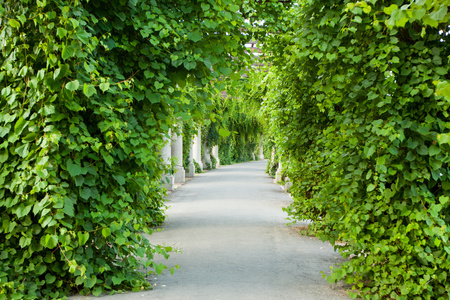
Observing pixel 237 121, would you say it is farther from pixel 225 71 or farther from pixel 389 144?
pixel 389 144

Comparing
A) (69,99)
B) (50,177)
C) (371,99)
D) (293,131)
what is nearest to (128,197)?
(50,177)

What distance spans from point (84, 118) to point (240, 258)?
3414 millimetres

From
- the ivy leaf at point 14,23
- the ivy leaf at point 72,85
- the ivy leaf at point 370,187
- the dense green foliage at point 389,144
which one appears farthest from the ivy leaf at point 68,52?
the ivy leaf at point 370,187

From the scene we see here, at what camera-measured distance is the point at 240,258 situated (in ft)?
23.5

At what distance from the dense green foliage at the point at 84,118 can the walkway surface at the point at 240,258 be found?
0.65m

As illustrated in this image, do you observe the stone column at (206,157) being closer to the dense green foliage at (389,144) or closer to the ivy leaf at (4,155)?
the dense green foliage at (389,144)

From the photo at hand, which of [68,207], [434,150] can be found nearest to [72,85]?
[68,207]

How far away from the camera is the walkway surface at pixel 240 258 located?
212 inches

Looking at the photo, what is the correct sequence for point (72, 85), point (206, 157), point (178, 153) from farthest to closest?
Answer: point (206, 157) → point (178, 153) → point (72, 85)

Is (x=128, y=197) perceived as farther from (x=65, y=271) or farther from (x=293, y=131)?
(x=293, y=131)

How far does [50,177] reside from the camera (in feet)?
15.3

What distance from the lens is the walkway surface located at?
5391 millimetres

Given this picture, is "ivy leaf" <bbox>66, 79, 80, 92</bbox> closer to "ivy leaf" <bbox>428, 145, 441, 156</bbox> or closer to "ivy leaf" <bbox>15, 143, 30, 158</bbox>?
"ivy leaf" <bbox>15, 143, 30, 158</bbox>

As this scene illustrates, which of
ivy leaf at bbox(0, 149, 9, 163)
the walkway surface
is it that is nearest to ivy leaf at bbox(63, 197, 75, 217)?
ivy leaf at bbox(0, 149, 9, 163)
